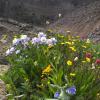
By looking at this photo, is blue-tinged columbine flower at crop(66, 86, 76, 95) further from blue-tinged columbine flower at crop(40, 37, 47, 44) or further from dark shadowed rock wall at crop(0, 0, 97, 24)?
dark shadowed rock wall at crop(0, 0, 97, 24)

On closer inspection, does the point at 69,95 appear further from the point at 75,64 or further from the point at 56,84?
the point at 75,64

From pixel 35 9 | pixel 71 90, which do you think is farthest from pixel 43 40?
pixel 35 9

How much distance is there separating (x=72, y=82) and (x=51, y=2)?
17921mm

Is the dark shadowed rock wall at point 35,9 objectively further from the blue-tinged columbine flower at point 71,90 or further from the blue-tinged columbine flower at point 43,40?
the blue-tinged columbine flower at point 71,90

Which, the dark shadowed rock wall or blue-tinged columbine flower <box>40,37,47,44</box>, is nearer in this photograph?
blue-tinged columbine flower <box>40,37,47,44</box>

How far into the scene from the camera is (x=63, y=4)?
2241 cm

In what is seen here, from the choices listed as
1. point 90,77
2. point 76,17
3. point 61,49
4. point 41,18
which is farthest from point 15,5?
point 90,77

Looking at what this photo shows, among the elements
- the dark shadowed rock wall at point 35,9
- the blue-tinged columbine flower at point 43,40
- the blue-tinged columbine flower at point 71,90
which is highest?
the dark shadowed rock wall at point 35,9

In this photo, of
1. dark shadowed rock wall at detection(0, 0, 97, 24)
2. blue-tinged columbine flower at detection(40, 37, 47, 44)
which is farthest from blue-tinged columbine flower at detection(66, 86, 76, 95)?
dark shadowed rock wall at detection(0, 0, 97, 24)

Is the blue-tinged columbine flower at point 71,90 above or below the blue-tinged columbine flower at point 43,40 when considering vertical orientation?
below

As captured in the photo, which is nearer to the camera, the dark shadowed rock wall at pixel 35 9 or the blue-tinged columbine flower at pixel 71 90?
the blue-tinged columbine flower at pixel 71 90

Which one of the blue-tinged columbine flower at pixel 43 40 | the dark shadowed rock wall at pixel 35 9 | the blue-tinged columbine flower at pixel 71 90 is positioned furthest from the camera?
the dark shadowed rock wall at pixel 35 9

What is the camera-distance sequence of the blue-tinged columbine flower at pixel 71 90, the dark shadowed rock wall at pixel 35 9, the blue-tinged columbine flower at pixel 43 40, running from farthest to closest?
the dark shadowed rock wall at pixel 35 9 → the blue-tinged columbine flower at pixel 43 40 → the blue-tinged columbine flower at pixel 71 90

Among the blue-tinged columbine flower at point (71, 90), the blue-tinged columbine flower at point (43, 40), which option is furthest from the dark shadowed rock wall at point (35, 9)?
the blue-tinged columbine flower at point (71, 90)
